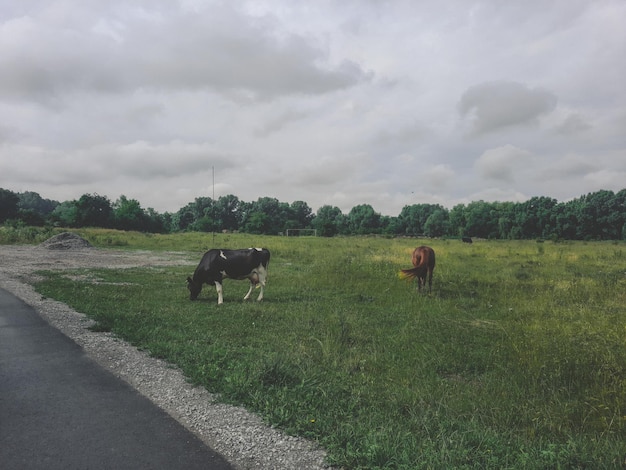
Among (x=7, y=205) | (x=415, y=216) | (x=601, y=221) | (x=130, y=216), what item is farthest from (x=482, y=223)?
(x=7, y=205)

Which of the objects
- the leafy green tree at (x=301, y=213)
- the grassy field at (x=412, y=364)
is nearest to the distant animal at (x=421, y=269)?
the grassy field at (x=412, y=364)

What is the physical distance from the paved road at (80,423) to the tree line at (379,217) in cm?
7859

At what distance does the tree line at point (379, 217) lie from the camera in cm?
8844

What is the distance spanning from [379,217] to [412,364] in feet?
460

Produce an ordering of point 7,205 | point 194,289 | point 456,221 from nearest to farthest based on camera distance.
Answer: point 194,289
point 7,205
point 456,221

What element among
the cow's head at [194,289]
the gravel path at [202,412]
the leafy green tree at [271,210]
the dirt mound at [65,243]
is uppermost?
the leafy green tree at [271,210]

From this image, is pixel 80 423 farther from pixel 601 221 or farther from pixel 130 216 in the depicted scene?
pixel 601 221

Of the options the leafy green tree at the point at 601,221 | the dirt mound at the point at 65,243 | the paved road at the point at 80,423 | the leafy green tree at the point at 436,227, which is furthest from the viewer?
the leafy green tree at the point at 436,227

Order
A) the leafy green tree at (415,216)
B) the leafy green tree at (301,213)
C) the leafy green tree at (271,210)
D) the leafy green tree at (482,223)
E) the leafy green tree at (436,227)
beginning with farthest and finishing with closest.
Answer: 1. the leafy green tree at (301,213)
2. the leafy green tree at (415,216)
3. the leafy green tree at (271,210)
4. the leafy green tree at (436,227)
5. the leafy green tree at (482,223)

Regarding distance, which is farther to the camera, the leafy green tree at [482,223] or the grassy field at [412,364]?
the leafy green tree at [482,223]

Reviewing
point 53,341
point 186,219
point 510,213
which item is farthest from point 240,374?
point 186,219

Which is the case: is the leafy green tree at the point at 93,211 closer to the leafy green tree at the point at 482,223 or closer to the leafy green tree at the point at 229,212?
the leafy green tree at the point at 229,212

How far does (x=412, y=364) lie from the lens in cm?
A: 756

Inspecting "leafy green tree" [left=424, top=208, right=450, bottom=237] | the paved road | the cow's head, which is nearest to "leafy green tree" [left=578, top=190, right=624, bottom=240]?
"leafy green tree" [left=424, top=208, right=450, bottom=237]
